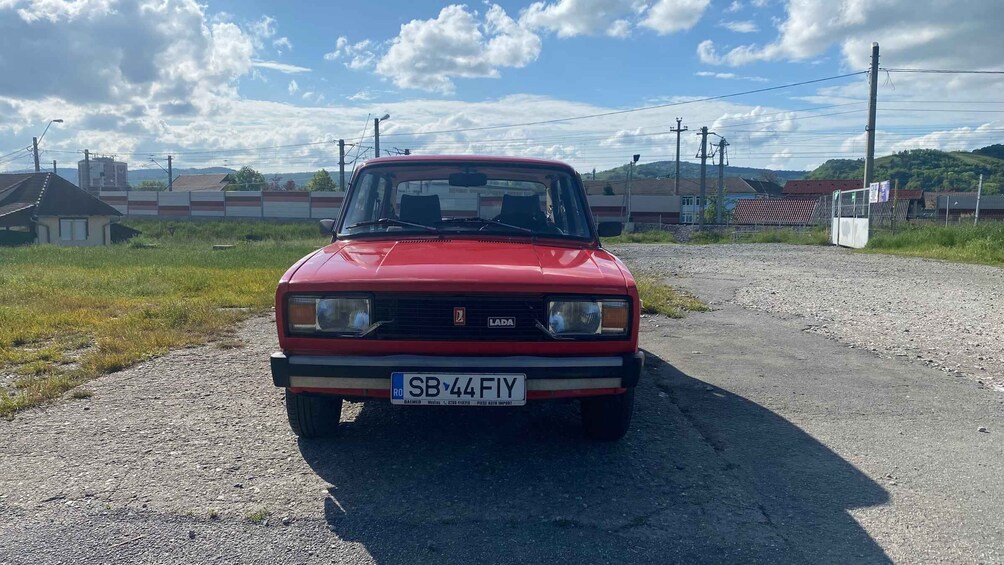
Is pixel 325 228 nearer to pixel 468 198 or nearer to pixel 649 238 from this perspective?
pixel 468 198

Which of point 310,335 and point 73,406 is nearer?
point 310,335

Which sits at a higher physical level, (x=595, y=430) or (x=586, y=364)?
(x=586, y=364)

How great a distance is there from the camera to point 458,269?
12.1 ft

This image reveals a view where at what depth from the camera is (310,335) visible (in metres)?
3.61

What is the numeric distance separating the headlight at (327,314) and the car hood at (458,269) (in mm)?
73

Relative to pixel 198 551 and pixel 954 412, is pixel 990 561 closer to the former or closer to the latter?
pixel 954 412

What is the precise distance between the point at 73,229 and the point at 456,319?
49.0 m

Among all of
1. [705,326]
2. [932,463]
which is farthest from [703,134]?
[932,463]

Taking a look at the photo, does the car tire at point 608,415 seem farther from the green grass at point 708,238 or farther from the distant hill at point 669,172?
the distant hill at point 669,172

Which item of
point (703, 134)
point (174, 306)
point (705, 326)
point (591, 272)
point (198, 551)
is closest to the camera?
point (198, 551)

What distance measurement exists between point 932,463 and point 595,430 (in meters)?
1.77

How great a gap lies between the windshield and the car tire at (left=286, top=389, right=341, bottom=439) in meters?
1.26

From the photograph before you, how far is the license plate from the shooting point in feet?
11.3

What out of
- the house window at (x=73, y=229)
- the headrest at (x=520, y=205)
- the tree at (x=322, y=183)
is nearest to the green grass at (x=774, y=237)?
the headrest at (x=520, y=205)
